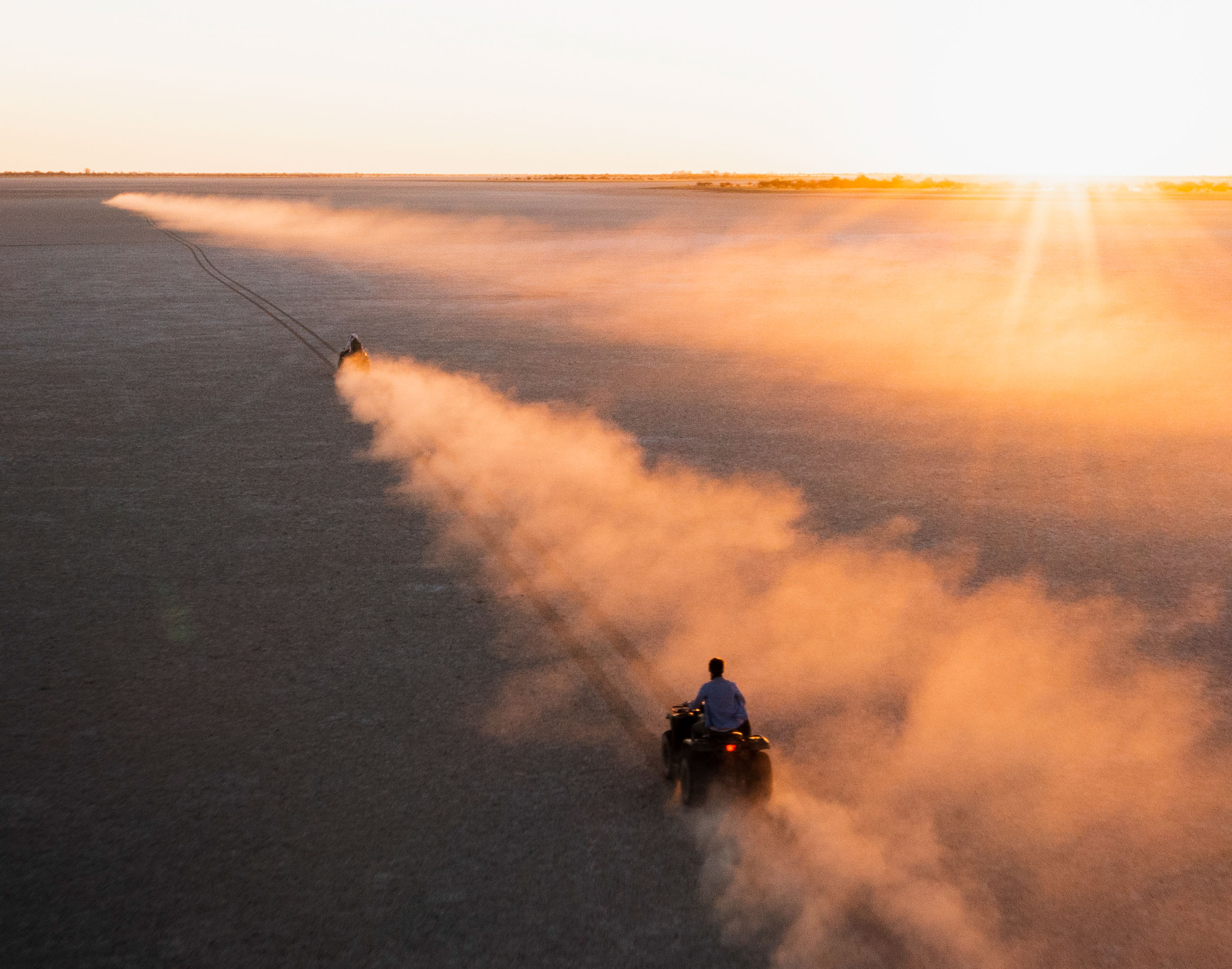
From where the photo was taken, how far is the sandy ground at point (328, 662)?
4680 mm

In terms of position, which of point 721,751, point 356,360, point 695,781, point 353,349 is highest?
point 353,349

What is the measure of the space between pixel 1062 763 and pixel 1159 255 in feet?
125

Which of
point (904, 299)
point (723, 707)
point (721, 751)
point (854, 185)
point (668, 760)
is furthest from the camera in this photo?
point (854, 185)

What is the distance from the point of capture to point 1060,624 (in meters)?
7.71

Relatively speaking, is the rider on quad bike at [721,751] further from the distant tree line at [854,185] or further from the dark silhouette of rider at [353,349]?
the distant tree line at [854,185]

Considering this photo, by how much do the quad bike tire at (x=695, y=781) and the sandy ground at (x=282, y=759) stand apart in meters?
0.15

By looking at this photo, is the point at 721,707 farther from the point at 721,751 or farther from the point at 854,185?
the point at 854,185

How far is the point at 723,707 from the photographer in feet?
18.2

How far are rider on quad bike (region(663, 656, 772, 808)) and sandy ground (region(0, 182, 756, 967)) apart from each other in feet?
0.82

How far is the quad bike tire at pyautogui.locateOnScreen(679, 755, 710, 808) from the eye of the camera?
541cm

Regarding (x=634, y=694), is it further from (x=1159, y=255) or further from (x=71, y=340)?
(x=1159, y=255)

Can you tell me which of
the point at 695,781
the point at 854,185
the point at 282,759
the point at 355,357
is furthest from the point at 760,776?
the point at 854,185

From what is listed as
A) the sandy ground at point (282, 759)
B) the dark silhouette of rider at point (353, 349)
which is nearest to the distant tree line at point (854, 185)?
the dark silhouette of rider at point (353, 349)

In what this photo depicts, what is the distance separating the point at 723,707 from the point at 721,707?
1 cm
